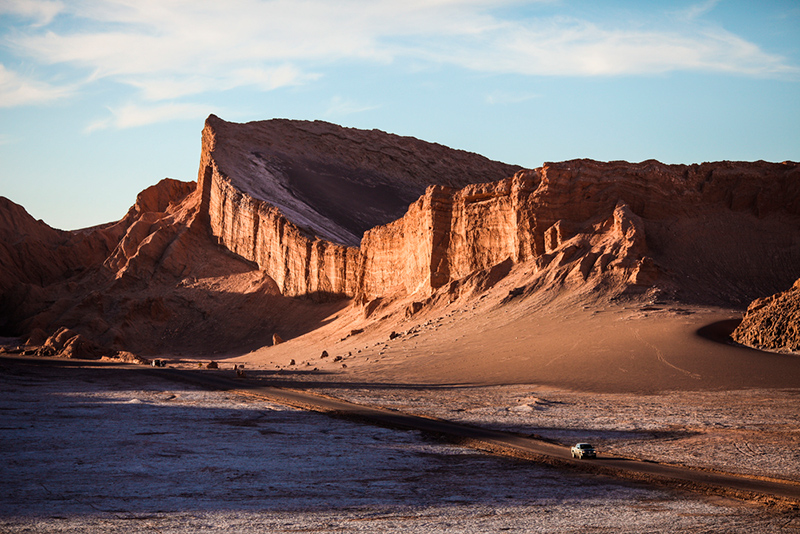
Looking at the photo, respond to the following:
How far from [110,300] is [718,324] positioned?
42374 mm

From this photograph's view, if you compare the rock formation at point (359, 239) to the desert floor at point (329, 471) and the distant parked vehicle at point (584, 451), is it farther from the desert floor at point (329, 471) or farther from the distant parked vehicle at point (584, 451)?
the distant parked vehicle at point (584, 451)

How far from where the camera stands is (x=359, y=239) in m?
61.5

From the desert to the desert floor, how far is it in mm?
76

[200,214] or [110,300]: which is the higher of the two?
[200,214]

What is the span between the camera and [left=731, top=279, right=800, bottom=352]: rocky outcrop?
25.4m

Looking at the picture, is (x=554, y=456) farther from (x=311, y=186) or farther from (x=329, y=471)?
(x=311, y=186)

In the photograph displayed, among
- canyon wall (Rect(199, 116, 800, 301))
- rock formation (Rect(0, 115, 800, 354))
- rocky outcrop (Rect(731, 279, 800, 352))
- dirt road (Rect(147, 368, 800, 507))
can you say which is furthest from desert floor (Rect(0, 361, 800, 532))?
rock formation (Rect(0, 115, 800, 354))

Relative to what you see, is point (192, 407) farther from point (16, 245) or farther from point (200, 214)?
point (16, 245)

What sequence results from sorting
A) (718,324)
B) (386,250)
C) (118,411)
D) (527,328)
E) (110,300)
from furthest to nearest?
(110,300) → (386,250) → (527,328) → (718,324) → (118,411)

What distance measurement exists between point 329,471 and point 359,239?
161 ft

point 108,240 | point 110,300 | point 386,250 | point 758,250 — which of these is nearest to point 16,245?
point 108,240

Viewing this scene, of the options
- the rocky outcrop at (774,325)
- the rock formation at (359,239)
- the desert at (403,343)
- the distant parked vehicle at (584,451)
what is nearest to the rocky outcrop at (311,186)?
the rock formation at (359,239)

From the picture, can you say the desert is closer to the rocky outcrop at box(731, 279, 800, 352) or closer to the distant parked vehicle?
the rocky outcrop at box(731, 279, 800, 352)

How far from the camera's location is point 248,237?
56188mm
